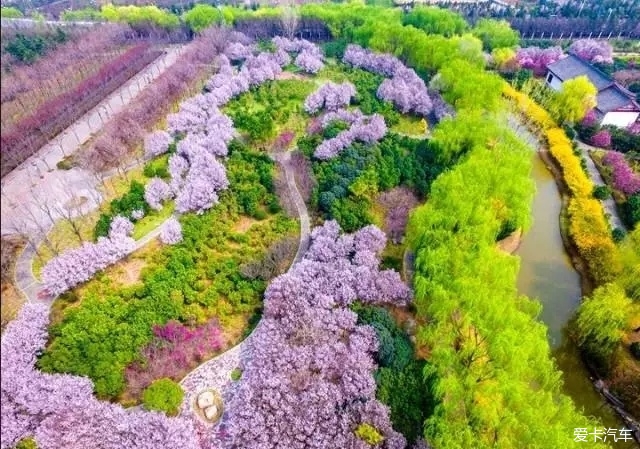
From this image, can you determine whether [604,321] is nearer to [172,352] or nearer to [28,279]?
[172,352]

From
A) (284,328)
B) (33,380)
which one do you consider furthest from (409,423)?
(33,380)

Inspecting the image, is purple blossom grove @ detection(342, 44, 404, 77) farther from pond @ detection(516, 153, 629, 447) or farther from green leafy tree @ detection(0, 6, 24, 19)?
green leafy tree @ detection(0, 6, 24, 19)

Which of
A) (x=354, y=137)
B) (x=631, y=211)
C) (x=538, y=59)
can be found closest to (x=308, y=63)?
(x=354, y=137)

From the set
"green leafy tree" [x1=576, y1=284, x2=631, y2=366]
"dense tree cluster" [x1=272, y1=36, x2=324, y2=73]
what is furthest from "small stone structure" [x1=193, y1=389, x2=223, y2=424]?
"dense tree cluster" [x1=272, y1=36, x2=324, y2=73]

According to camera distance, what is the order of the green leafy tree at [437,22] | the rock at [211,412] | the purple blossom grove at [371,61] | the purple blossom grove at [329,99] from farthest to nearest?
the green leafy tree at [437,22], the purple blossom grove at [371,61], the purple blossom grove at [329,99], the rock at [211,412]

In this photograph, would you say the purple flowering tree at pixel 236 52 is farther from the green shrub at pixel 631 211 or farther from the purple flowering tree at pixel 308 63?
the green shrub at pixel 631 211

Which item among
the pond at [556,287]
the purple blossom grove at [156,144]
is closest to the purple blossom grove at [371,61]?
the pond at [556,287]

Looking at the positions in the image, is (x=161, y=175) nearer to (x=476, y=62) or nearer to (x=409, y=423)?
(x=409, y=423)
